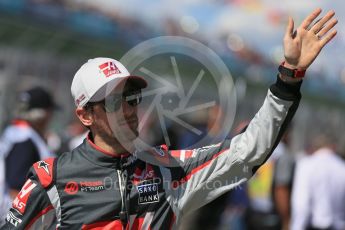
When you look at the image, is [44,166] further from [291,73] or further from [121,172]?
[291,73]

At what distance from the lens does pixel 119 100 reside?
140 inches

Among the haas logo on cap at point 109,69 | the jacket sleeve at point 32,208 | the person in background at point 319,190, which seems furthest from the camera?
the person in background at point 319,190

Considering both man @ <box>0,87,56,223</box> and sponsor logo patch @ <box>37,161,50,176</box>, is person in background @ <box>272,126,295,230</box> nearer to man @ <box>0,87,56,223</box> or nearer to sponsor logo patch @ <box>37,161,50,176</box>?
man @ <box>0,87,56,223</box>

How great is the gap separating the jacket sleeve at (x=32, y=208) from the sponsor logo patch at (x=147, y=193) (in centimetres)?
40

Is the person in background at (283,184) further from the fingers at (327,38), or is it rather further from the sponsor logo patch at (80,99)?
the fingers at (327,38)

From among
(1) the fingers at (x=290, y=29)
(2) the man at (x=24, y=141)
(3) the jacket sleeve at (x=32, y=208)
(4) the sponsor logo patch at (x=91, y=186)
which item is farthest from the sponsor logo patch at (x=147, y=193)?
(2) the man at (x=24, y=141)

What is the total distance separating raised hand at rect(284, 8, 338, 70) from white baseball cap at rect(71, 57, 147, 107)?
2.35 feet

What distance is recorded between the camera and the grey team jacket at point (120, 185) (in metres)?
3.46

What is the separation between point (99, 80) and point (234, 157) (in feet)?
2.31

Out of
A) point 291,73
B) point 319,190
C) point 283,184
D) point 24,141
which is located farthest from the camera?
point 319,190

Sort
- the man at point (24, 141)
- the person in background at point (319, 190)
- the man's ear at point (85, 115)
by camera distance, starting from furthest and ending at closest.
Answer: the person in background at point (319, 190), the man at point (24, 141), the man's ear at point (85, 115)

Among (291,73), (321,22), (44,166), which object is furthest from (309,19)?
(44,166)

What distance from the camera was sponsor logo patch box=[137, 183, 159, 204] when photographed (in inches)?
138

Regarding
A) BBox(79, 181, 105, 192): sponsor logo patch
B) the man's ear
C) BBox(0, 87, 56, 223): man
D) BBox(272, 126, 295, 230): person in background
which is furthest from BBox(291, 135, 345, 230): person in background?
BBox(79, 181, 105, 192): sponsor logo patch
